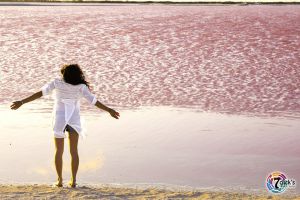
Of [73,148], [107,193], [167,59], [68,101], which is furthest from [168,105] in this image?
[167,59]

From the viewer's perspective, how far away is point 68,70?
852cm

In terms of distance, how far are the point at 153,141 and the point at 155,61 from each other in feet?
40.6

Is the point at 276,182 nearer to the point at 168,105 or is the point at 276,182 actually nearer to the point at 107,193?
the point at 107,193

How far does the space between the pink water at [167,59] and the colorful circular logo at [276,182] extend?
17.1ft

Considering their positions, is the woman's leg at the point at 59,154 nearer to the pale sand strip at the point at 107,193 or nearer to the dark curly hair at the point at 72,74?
the pale sand strip at the point at 107,193

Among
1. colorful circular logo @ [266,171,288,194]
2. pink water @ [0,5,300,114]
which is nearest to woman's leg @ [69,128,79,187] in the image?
colorful circular logo @ [266,171,288,194]

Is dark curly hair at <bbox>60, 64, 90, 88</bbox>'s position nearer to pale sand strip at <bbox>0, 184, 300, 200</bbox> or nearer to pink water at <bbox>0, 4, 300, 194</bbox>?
pale sand strip at <bbox>0, 184, 300, 200</bbox>

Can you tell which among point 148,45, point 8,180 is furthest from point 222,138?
point 148,45

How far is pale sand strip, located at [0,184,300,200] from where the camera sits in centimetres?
809

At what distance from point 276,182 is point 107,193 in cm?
212

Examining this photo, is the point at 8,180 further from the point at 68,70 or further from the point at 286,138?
the point at 286,138

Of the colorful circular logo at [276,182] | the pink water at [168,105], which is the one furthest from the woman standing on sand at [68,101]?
the colorful circular logo at [276,182]

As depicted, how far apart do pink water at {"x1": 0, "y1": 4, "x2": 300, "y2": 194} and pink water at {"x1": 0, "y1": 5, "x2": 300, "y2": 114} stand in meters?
0.04

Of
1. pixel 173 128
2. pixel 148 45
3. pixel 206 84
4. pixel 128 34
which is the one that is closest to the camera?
pixel 173 128
